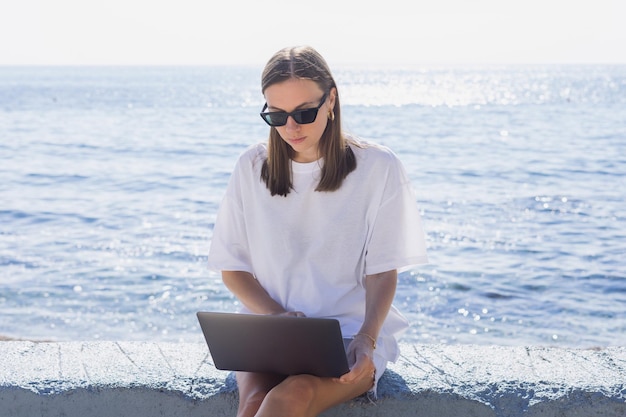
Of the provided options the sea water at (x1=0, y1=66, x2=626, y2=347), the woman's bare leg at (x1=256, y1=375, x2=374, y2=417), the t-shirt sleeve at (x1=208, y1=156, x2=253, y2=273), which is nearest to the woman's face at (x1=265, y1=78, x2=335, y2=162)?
the t-shirt sleeve at (x1=208, y1=156, x2=253, y2=273)

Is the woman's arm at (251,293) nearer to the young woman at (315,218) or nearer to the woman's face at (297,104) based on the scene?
the young woman at (315,218)

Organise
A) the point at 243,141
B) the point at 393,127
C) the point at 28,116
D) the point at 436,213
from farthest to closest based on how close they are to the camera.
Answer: the point at 28,116 → the point at 393,127 → the point at 243,141 → the point at 436,213

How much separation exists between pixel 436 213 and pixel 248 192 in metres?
10.7

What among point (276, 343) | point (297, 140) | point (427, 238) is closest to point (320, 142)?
point (297, 140)

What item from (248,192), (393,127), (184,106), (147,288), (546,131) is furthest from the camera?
(184,106)

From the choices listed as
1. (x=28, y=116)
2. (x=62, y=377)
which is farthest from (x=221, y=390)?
(x=28, y=116)

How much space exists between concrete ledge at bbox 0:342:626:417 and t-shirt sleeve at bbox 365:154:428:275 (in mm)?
350

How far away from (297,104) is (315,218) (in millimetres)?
382

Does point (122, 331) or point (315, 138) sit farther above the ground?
point (315, 138)

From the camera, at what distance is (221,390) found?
101 inches

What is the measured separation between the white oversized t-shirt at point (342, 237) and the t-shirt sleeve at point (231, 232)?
4cm

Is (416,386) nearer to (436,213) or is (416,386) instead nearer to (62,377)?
(62,377)

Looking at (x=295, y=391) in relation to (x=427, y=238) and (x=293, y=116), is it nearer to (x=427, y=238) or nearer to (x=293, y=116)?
(x=293, y=116)

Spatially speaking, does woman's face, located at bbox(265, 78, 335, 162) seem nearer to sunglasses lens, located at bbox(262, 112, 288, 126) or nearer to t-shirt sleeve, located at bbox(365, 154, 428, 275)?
sunglasses lens, located at bbox(262, 112, 288, 126)
